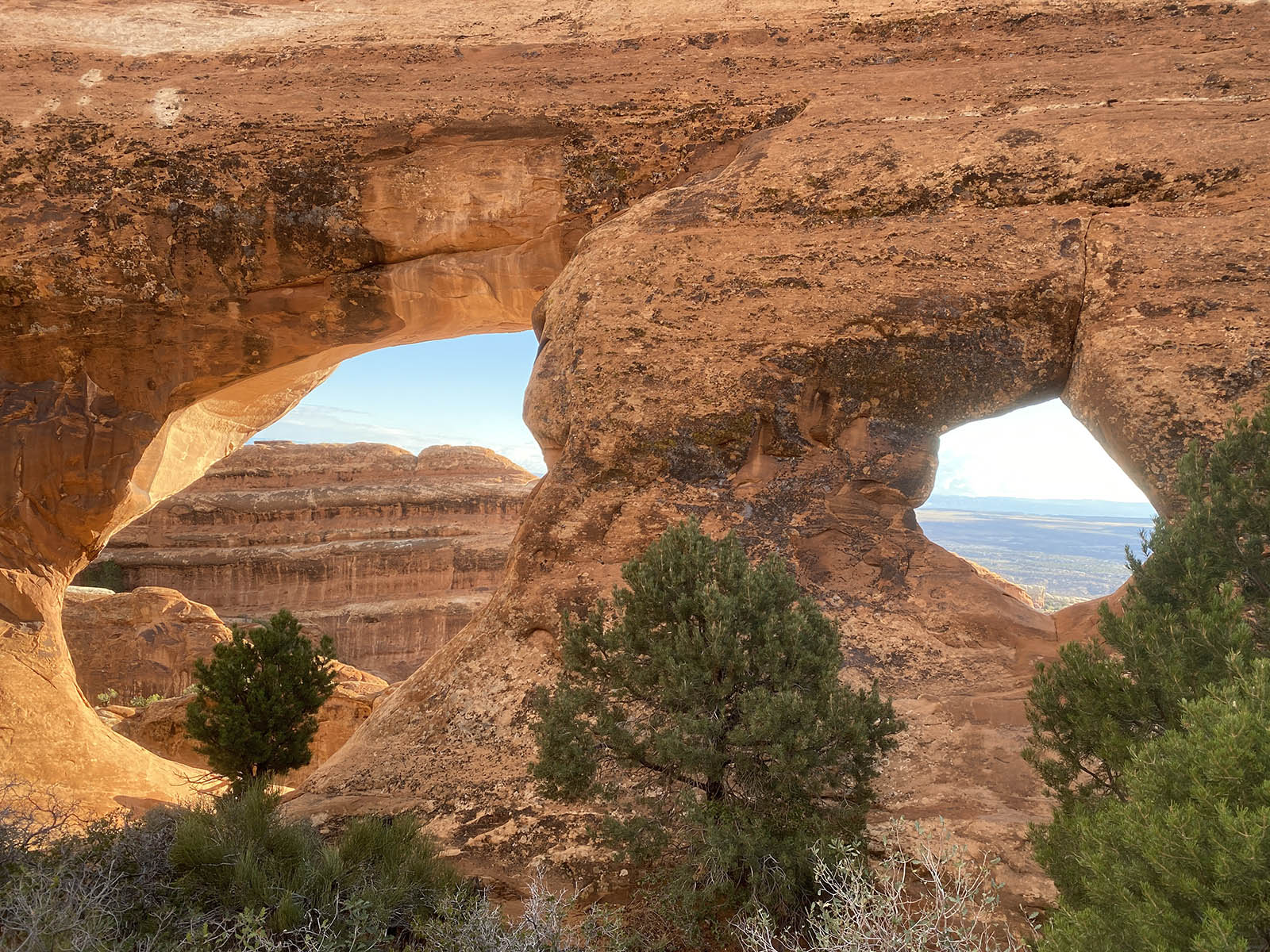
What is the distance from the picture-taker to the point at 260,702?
11633 mm

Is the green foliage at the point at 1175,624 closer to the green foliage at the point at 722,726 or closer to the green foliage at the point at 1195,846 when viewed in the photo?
the green foliage at the point at 1195,846

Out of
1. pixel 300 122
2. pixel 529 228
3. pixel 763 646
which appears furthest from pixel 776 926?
pixel 300 122

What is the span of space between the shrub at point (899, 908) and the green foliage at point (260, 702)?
796 centimetres

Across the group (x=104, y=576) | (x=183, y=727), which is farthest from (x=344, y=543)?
(x=183, y=727)

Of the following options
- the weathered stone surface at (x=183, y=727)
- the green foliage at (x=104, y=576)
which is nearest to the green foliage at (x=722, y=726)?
the weathered stone surface at (x=183, y=727)

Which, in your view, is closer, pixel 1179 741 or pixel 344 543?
pixel 1179 741

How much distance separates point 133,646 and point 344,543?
426 inches

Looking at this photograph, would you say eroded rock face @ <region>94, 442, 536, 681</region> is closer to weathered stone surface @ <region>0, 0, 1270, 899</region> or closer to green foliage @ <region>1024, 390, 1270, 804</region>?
weathered stone surface @ <region>0, 0, 1270, 899</region>

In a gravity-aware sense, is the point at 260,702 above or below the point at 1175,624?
below

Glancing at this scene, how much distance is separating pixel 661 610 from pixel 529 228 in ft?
25.0

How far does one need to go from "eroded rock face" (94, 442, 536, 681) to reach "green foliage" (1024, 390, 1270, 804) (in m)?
25.8

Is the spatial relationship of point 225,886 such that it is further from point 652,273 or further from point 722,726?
point 652,273

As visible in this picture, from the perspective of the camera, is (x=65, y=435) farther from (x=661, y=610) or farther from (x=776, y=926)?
(x=776, y=926)

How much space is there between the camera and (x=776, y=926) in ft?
19.7
